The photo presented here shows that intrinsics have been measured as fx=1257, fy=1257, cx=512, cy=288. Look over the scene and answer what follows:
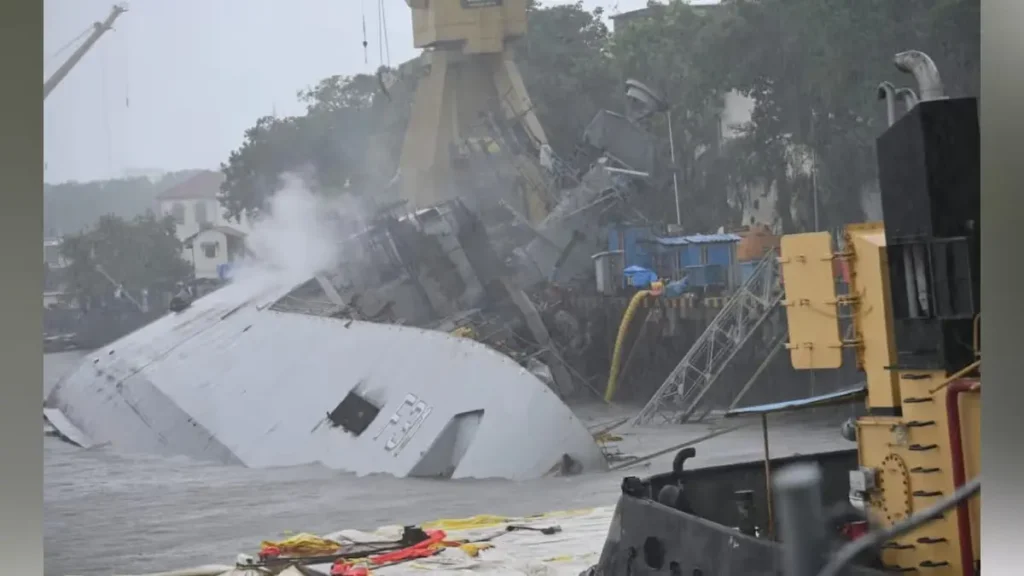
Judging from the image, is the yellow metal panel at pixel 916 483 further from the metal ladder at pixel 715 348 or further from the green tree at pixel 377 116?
the green tree at pixel 377 116

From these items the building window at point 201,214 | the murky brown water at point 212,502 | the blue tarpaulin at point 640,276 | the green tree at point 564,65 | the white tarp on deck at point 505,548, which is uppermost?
the green tree at point 564,65

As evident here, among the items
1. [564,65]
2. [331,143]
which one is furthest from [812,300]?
[331,143]

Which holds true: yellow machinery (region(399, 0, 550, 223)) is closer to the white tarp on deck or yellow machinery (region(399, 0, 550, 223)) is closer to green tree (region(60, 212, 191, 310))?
green tree (region(60, 212, 191, 310))

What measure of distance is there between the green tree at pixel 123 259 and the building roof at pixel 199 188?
112 millimetres

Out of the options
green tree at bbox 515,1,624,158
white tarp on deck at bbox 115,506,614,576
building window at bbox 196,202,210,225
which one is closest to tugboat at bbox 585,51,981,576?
white tarp on deck at bbox 115,506,614,576

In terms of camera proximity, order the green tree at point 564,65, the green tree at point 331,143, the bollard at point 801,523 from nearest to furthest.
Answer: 1. the bollard at point 801,523
2. the green tree at point 331,143
3. the green tree at point 564,65

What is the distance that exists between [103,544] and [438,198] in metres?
1.79

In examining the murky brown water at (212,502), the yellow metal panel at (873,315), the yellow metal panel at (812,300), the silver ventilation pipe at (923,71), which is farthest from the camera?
the murky brown water at (212,502)

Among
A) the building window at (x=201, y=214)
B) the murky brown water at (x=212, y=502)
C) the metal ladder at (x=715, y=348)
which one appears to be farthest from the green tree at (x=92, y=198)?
the metal ladder at (x=715, y=348)

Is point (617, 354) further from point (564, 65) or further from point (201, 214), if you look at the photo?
point (201, 214)

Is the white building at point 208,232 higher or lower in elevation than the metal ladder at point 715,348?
higher

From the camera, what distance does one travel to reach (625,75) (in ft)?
16.0

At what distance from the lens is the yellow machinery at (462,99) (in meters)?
4.80

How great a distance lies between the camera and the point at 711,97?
495 cm
